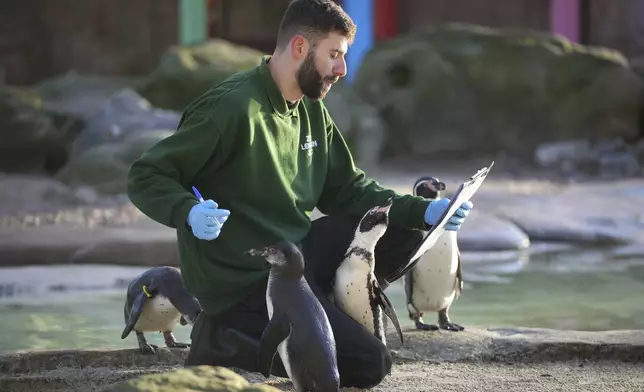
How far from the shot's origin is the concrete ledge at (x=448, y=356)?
4.07 metres

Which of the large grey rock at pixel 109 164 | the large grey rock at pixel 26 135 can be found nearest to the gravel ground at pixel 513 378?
the large grey rock at pixel 109 164

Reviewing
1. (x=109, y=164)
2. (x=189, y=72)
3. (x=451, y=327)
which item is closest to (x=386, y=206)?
(x=451, y=327)

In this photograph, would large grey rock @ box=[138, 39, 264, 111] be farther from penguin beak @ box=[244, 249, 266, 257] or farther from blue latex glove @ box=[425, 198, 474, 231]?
penguin beak @ box=[244, 249, 266, 257]

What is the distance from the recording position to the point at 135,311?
4.31 m

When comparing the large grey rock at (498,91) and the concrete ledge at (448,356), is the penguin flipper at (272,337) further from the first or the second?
the large grey rock at (498,91)

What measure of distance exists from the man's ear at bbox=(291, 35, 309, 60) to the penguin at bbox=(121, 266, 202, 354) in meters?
1.09

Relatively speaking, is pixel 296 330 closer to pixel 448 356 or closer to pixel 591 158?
pixel 448 356

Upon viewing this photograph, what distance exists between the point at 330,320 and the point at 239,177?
1.73ft

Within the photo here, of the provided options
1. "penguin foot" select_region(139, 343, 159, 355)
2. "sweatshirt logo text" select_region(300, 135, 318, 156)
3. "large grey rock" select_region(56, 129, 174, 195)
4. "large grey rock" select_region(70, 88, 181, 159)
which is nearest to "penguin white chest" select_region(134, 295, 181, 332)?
"penguin foot" select_region(139, 343, 159, 355)

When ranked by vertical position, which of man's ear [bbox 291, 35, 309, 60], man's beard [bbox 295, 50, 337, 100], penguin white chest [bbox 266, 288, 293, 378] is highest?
man's ear [bbox 291, 35, 309, 60]

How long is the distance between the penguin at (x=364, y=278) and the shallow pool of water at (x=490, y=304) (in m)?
1.35

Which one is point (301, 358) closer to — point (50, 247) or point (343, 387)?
point (343, 387)

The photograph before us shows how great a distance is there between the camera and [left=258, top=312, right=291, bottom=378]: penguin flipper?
11.2 ft

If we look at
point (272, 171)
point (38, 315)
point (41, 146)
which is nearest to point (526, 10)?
point (41, 146)
